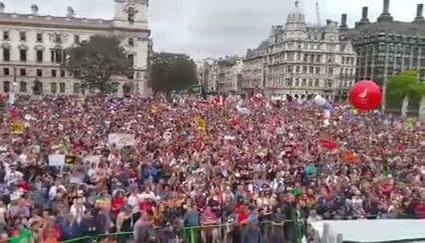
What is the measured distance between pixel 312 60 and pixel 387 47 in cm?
1577

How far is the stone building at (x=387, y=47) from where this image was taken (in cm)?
13362

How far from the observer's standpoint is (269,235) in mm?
13062

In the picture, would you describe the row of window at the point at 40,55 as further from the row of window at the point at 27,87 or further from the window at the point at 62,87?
the window at the point at 62,87

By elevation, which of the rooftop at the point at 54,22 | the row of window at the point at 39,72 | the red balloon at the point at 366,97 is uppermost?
the rooftop at the point at 54,22

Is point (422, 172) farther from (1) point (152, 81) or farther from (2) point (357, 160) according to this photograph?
(1) point (152, 81)

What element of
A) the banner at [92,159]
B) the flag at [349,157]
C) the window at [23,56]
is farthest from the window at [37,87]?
the banner at [92,159]

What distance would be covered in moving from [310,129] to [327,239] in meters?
22.5

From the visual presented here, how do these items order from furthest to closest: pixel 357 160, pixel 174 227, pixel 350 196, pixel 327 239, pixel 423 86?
pixel 423 86 < pixel 357 160 < pixel 350 196 < pixel 174 227 < pixel 327 239

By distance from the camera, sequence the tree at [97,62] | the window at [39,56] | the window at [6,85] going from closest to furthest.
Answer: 1. the tree at [97,62]
2. the window at [6,85]
3. the window at [39,56]

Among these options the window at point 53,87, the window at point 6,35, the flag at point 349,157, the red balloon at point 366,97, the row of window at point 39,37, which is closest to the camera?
the flag at point 349,157

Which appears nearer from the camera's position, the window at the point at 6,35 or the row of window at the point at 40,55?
the window at the point at 6,35

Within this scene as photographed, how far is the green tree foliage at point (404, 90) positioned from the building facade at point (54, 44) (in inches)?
1643

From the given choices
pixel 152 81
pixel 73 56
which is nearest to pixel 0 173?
pixel 73 56

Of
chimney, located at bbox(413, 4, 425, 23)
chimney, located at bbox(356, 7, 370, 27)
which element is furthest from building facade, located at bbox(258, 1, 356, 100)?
chimney, located at bbox(413, 4, 425, 23)
